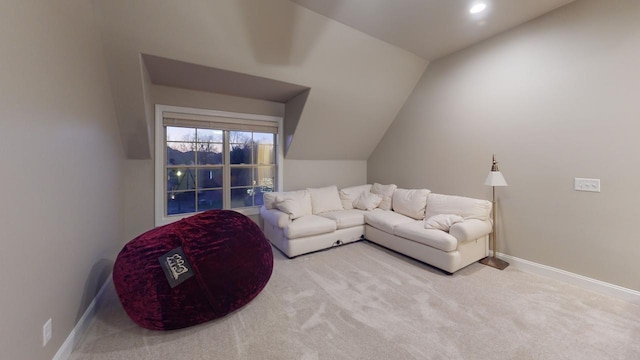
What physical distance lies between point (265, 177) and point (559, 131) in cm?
404

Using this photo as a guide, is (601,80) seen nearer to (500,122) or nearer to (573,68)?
(573,68)

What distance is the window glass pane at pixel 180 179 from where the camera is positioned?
3497 mm

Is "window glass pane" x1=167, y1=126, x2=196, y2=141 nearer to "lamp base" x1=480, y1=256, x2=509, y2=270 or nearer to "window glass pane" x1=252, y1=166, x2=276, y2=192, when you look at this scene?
"window glass pane" x1=252, y1=166, x2=276, y2=192

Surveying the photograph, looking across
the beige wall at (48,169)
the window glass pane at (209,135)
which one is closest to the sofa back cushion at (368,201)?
the window glass pane at (209,135)

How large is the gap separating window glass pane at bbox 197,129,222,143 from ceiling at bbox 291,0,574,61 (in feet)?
7.40

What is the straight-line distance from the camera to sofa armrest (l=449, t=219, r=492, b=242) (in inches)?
107

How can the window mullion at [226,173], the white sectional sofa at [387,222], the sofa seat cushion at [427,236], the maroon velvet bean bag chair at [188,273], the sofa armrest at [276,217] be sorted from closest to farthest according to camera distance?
the maroon velvet bean bag chair at [188,273]
the sofa seat cushion at [427,236]
the white sectional sofa at [387,222]
the sofa armrest at [276,217]
the window mullion at [226,173]

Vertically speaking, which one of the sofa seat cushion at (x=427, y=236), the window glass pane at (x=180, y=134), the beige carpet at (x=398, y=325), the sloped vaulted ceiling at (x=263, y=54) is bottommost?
the beige carpet at (x=398, y=325)

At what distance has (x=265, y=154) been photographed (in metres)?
4.29

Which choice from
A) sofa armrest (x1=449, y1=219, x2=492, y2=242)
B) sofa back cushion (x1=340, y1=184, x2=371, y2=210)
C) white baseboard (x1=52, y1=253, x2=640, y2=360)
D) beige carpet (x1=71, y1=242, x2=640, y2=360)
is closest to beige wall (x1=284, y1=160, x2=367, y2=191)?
sofa back cushion (x1=340, y1=184, x2=371, y2=210)

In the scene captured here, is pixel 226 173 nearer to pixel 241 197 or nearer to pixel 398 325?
pixel 241 197

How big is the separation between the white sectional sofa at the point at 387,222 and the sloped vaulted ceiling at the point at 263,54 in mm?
1158

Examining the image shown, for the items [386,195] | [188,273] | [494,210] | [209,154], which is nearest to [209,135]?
[209,154]

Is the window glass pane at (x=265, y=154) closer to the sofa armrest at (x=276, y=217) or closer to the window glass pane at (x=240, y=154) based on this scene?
the window glass pane at (x=240, y=154)
